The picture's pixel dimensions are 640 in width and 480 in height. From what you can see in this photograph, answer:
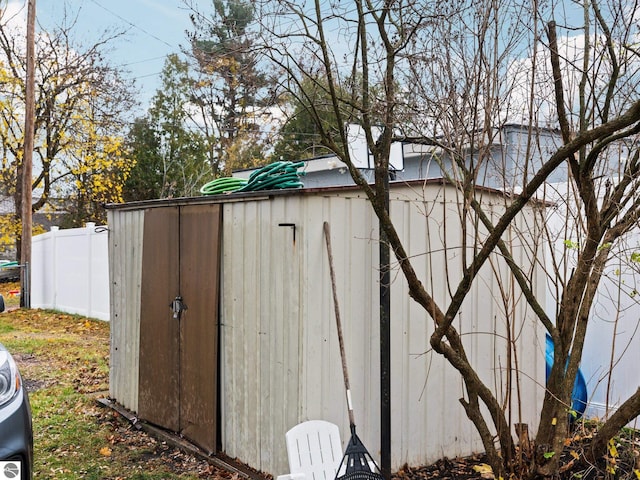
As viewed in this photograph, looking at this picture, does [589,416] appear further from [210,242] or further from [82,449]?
[82,449]

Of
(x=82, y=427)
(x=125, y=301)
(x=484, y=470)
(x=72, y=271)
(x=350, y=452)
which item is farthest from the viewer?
(x=72, y=271)

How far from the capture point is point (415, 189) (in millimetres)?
4355

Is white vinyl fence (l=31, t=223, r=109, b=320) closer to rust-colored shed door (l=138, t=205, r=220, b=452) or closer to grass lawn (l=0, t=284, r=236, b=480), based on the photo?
grass lawn (l=0, t=284, r=236, b=480)

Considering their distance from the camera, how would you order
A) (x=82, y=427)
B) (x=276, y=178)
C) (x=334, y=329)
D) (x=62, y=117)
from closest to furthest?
1. (x=334, y=329)
2. (x=276, y=178)
3. (x=82, y=427)
4. (x=62, y=117)

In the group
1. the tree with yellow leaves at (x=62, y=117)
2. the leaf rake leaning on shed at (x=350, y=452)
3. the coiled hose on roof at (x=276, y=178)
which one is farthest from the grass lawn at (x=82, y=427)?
the tree with yellow leaves at (x=62, y=117)

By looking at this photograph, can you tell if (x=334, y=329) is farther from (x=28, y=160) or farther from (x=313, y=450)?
(x=28, y=160)

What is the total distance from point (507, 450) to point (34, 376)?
19.3 ft

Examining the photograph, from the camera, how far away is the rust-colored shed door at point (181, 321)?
15.2ft

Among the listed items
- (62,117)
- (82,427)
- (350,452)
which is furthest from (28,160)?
(350,452)

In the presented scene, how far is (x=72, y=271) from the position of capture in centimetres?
1279

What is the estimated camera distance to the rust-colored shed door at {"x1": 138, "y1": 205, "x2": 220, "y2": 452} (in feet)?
15.2

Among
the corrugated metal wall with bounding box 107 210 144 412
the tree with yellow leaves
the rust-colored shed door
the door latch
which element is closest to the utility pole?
the tree with yellow leaves

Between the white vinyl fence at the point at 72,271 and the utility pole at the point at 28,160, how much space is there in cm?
42

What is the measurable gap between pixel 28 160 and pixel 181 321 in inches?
409
